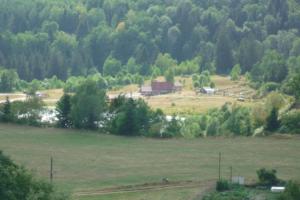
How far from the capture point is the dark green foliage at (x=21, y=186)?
27.5 metres

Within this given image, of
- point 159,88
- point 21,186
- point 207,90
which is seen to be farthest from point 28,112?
point 159,88

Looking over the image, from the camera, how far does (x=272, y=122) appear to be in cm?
4828

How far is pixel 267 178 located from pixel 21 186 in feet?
37.9

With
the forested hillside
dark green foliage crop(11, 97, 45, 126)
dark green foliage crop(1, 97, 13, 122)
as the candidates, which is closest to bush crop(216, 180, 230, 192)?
dark green foliage crop(11, 97, 45, 126)

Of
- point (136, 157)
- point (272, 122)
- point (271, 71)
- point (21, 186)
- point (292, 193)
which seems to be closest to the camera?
point (21, 186)

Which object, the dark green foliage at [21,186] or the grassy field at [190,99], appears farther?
the grassy field at [190,99]

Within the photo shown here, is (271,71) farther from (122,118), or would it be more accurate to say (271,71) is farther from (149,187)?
(149,187)

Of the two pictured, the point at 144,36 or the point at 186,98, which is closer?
the point at 186,98

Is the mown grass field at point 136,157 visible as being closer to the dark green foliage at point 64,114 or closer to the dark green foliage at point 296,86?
the dark green foliage at point 64,114

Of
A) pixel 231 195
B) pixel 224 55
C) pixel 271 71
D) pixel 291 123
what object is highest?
pixel 224 55

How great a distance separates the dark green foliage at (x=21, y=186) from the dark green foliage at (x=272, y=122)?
20698mm

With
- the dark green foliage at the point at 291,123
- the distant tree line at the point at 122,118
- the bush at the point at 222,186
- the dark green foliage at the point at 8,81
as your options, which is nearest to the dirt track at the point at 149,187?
the bush at the point at 222,186

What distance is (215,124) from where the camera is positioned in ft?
177

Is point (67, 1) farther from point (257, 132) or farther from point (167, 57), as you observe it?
point (257, 132)
